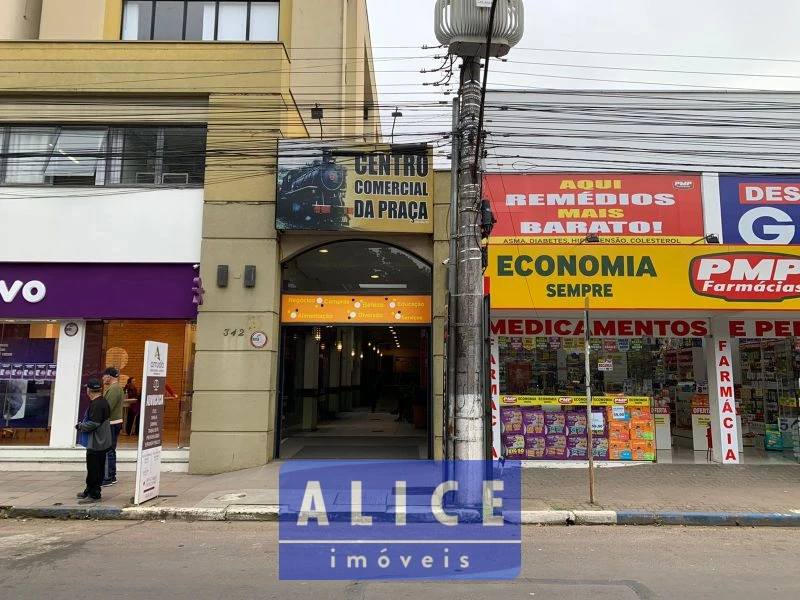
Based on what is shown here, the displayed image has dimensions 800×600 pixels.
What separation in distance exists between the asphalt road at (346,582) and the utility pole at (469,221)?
1.38 metres

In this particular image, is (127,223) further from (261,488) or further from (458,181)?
(458,181)

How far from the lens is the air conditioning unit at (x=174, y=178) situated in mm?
12273

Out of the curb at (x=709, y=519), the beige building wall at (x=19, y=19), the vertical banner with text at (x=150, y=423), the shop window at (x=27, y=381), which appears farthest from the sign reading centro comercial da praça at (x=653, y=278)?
the beige building wall at (x=19, y=19)

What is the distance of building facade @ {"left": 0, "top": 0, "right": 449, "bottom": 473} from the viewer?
1161 centimetres

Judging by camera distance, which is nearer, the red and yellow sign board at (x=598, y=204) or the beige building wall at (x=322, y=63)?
the red and yellow sign board at (x=598, y=204)

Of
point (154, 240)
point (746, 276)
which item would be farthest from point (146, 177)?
point (746, 276)

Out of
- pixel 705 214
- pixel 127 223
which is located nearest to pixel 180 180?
pixel 127 223

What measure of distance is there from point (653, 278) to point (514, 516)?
5.48 metres

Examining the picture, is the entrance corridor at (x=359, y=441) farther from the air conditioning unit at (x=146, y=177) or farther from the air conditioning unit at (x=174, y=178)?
the air conditioning unit at (x=146, y=177)

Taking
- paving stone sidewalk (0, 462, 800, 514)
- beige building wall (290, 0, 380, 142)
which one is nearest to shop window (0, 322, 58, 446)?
paving stone sidewalk (0, 462, 800, 514)

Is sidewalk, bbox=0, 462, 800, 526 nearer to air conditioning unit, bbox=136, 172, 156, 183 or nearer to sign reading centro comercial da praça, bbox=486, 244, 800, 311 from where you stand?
sign reading centro comercial da praça, bbox=486, 244, 800, 311

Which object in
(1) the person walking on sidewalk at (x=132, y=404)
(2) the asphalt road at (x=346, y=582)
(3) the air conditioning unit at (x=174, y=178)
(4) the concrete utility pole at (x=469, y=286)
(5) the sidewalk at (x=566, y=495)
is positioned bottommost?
(2) the asphalt road at (x=346, y=582)

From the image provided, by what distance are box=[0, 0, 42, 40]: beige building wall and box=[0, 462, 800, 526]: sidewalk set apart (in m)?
10.5

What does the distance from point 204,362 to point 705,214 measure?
10.6m
